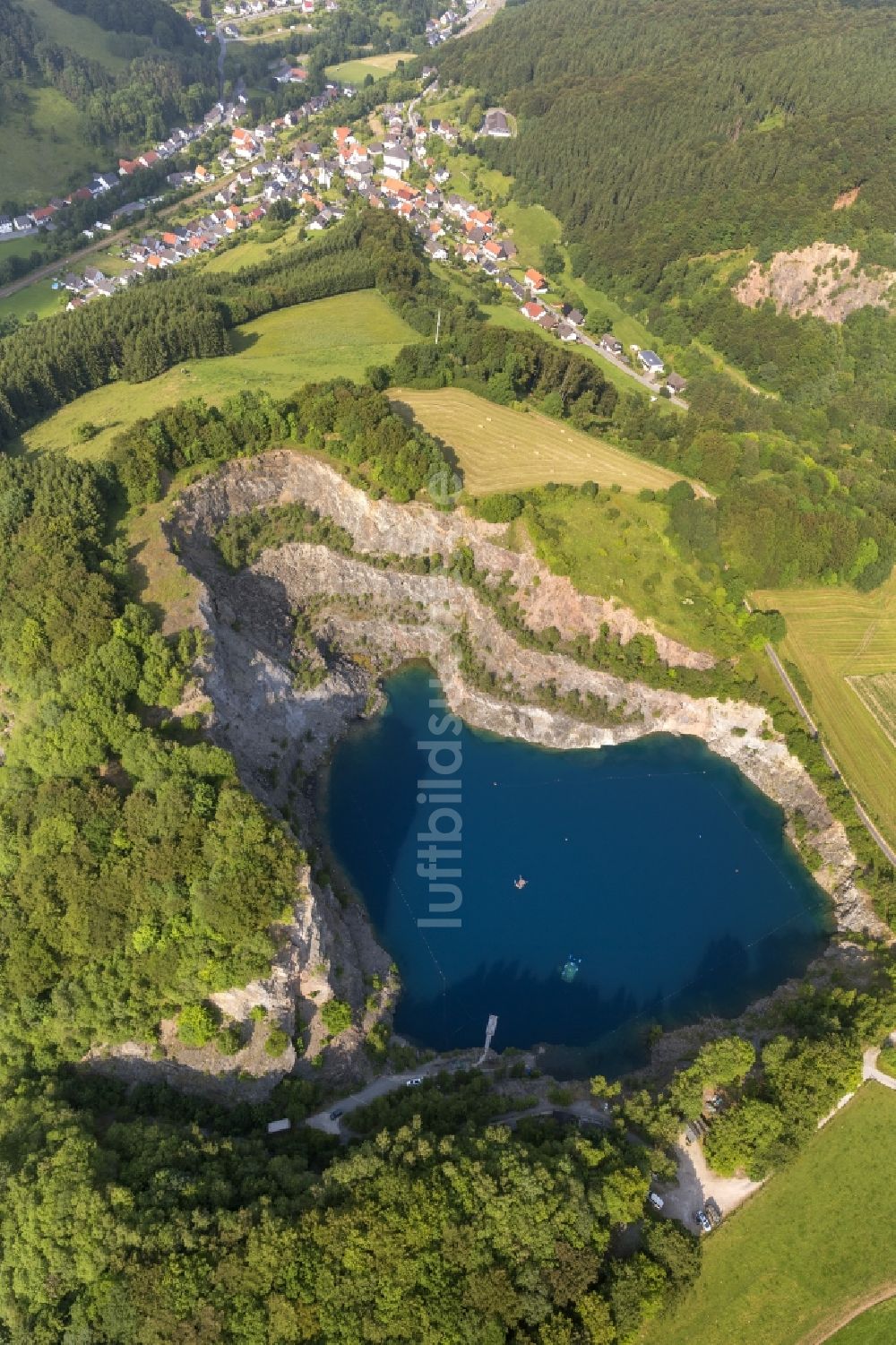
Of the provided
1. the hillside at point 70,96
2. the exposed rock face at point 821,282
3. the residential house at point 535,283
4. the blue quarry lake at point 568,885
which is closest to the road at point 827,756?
the blue quarry lake at point 568,885

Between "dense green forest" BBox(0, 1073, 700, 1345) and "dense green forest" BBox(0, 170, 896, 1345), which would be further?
"dense green forest" BBox(0, 170, 896, 1345)

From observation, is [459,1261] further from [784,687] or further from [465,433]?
[465,433]

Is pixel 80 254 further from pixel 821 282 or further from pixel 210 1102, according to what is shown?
pixel 210 1102

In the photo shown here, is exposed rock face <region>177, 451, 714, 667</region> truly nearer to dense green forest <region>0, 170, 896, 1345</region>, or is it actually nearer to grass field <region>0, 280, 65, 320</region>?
dense green forest <region>0, 170, 896, 1345</region>

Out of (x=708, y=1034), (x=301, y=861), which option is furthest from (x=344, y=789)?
(x=708, y=1034)

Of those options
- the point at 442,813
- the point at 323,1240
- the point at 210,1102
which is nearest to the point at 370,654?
the point at 442,813

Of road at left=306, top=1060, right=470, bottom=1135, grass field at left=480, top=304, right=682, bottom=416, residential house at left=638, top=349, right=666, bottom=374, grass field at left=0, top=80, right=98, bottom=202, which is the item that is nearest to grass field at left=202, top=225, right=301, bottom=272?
grass field at left=480, top=304, right=682, bottom=416

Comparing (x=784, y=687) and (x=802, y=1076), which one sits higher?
(x=784, y=687)

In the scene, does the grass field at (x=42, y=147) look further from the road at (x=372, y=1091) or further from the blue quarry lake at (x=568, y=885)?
the road at (x=372, y=1091)
